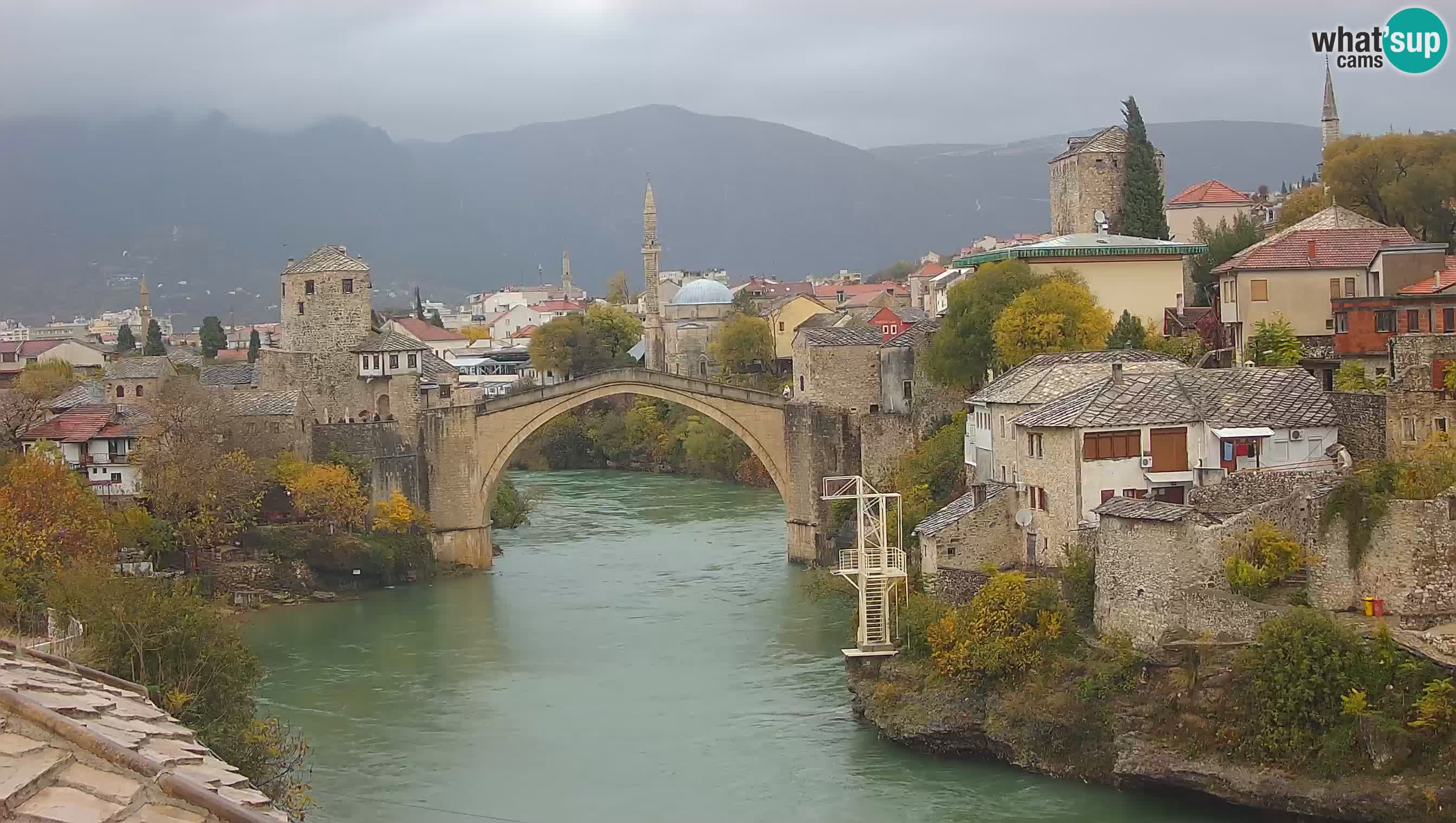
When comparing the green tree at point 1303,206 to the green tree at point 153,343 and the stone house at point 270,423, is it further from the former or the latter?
the green tree at point 153,343

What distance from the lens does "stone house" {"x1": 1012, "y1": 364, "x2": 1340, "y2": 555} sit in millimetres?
28125

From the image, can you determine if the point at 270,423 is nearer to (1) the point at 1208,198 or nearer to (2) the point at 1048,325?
(2) the point at 1048,325

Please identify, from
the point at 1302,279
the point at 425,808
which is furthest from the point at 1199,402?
the point at 425,808

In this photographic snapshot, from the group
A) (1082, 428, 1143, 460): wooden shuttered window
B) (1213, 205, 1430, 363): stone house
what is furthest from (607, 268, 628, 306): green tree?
(1082, 428, 1143, 460): wooden shuttered window

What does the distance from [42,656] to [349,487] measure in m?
31.1

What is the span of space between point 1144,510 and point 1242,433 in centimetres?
360

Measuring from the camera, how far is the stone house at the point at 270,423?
46.2 m

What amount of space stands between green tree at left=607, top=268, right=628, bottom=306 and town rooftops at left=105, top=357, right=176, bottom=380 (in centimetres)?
5447

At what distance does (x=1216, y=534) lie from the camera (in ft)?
80.2

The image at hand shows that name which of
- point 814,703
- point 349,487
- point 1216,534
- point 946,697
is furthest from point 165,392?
point 1216,534

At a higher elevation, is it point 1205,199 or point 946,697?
point 1205,199

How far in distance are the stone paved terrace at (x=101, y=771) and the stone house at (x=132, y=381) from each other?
40474 mm

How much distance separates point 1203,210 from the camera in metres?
59.4

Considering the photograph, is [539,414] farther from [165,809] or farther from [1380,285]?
[165,809]
